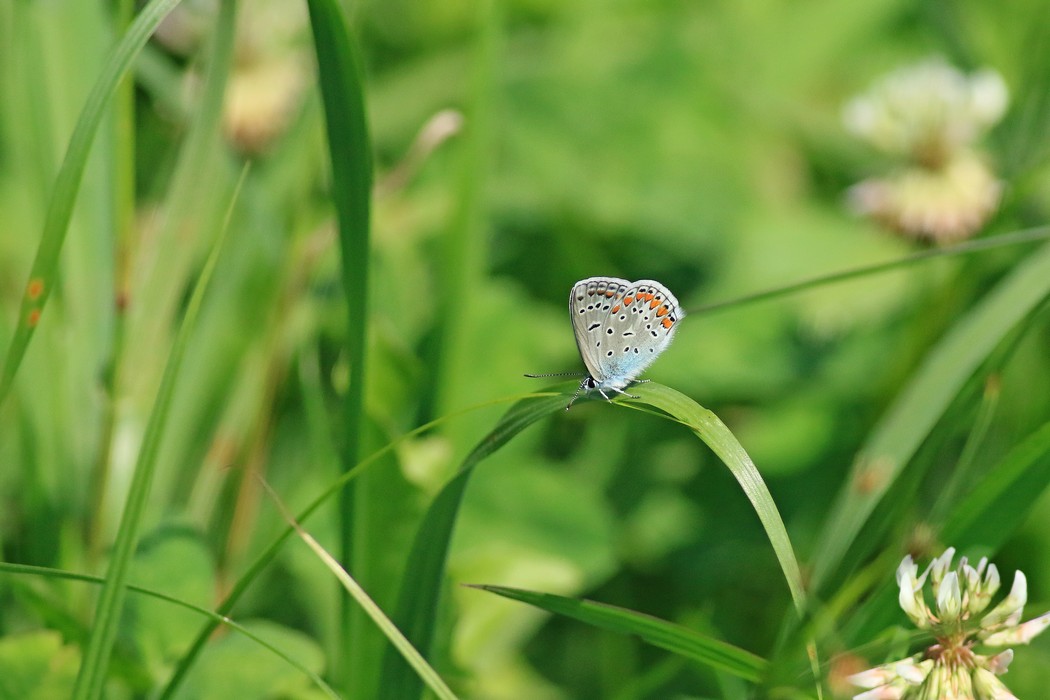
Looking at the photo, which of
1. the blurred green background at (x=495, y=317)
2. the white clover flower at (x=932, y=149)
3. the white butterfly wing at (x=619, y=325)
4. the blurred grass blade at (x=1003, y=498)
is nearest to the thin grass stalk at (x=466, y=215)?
the blurred green background at (x=495, y=317)

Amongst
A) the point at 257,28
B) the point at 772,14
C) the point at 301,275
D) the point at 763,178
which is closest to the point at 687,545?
the point at 301,275

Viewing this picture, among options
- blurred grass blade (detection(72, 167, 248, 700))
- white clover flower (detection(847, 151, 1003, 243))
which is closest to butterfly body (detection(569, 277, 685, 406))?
blurred grass blade (detection(72, 167, 248, 700))

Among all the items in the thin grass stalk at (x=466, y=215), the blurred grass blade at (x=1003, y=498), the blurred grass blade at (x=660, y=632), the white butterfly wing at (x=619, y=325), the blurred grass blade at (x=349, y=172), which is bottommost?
the blurred grass blade at (x=660, y=632)

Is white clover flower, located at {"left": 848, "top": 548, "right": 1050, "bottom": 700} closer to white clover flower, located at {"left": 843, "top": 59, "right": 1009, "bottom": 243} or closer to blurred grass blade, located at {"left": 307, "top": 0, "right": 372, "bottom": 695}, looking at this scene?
blurred grass blade, located at {"left": 307, "top": 0, "right": 372, "bottom": 695}

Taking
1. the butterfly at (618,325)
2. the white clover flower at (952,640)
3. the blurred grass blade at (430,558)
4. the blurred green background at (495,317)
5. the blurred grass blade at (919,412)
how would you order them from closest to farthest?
1. the white clover flower at (952,640)
2. the blurred grass blade at (430,558)
3. the blurred grass blade at (919,412)
4. the butterfly at (618,325)
5. the blurred green background at (495,317)

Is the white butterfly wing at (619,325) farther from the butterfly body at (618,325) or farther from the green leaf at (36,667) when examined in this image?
the green leaf at (36,667)

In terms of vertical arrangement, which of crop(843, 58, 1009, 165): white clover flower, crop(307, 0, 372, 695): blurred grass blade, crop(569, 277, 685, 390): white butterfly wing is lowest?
crop(307, 0, 372, 695): blurred grass blade
